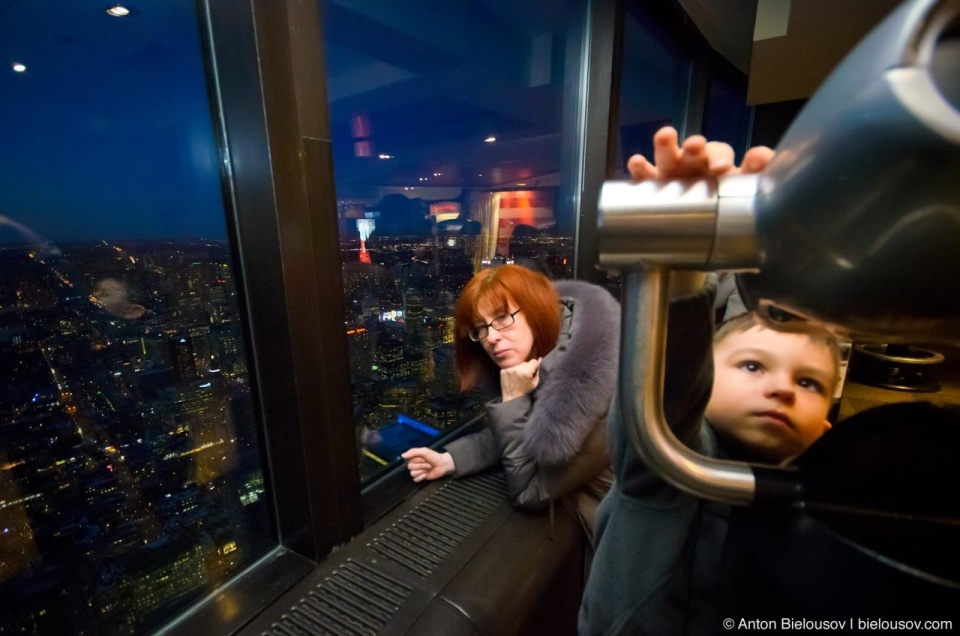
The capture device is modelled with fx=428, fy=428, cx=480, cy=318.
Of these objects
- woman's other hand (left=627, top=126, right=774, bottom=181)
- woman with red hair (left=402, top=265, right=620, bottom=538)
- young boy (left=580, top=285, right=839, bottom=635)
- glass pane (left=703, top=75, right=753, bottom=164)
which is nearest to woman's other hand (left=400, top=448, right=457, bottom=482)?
woman with red hair (left=402, top=265, right=620, bottom=538)

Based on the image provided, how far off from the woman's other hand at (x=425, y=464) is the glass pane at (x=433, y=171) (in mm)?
91

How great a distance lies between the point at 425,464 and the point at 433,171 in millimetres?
852

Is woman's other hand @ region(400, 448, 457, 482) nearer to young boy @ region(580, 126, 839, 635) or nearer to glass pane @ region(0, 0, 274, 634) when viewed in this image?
glass pane @ region(0, 0, 274, 634)

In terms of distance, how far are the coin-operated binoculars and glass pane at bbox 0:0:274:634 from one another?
78cm

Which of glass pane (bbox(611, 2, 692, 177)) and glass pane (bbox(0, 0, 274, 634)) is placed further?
glass pane (bbox(611, 2, 692, 177))

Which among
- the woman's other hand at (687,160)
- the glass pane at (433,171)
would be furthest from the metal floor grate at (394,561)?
the woman's other hand at (687,160)

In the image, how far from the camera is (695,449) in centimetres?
40

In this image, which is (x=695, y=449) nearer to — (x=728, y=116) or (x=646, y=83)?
(x=646, y=83)

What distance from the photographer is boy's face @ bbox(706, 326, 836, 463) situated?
435mm

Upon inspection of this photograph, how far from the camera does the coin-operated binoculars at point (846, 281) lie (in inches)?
5.3

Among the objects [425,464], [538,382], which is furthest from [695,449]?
[425,464]

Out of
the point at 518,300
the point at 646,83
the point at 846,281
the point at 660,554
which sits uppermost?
the point at 646,83

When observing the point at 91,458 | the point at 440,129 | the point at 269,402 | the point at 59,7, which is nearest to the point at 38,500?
the point at 91,458

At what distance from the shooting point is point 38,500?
652 mm
